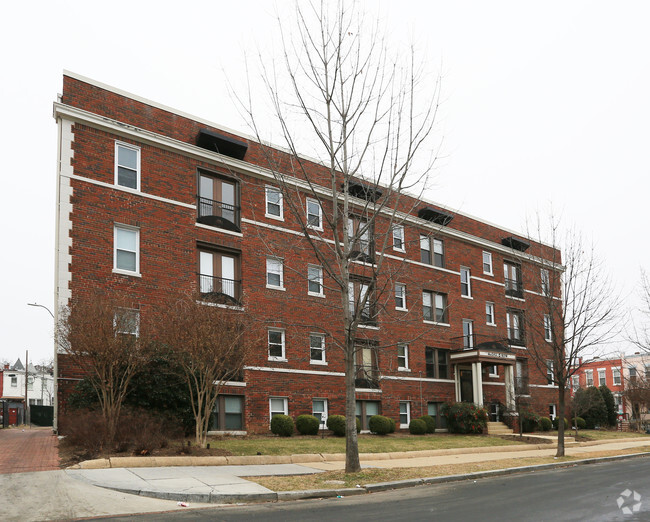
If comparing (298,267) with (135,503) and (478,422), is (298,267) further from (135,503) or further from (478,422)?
(135,503)

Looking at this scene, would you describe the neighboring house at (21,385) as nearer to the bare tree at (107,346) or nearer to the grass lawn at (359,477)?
the bare tree at (107,346)

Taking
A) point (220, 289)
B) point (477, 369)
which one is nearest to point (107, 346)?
point (220, 289)

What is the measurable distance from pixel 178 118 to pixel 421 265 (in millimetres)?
15920

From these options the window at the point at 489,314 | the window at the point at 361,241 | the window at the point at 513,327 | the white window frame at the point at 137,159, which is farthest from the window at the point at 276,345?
the window at the point at 513,327

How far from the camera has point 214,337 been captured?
17.2 m

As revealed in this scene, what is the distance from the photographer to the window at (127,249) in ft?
75.5

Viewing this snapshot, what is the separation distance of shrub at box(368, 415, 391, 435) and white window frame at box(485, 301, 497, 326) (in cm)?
1338

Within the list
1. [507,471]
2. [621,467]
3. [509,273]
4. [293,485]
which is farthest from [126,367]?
[509,273]

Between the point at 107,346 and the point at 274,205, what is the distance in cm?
1355

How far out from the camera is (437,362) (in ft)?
116

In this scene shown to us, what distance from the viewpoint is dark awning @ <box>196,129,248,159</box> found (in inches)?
1024

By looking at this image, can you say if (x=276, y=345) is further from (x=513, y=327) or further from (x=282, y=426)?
(x=513, y=327)

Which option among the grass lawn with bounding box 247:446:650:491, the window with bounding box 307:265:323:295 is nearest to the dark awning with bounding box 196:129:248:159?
the window with bounding box 307:265:323:295

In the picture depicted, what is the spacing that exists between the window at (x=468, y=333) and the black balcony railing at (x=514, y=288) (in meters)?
4.90
